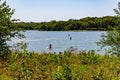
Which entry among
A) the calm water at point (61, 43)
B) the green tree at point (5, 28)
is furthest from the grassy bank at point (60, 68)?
the calm water at point (61, 43)

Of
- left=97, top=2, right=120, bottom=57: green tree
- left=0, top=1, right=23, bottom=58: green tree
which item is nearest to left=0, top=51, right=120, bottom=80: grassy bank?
left=0, top=1, right=23, bottom=58: green tree

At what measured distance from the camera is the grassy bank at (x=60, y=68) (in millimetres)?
11224

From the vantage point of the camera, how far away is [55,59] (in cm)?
1727

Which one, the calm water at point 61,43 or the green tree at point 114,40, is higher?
the green tree at point 114,40

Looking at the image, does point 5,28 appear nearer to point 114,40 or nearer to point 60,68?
point 60,68

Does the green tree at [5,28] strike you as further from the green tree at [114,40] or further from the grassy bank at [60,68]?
the green tree at [114,40]

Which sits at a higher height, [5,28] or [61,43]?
[5,28]

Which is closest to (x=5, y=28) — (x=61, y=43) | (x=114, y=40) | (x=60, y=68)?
(x=60, y=68)

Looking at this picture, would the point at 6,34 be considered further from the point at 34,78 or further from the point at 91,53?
the point at 34,78

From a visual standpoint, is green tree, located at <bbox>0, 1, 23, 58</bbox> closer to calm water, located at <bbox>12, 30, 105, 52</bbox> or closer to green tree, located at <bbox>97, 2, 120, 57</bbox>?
calm water, located at <bbox>12, 30, 105, 52</bbox>

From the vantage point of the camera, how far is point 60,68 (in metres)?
11.2

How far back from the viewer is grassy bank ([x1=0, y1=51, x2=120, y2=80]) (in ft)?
36.8

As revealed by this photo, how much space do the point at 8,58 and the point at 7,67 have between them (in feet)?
8.85

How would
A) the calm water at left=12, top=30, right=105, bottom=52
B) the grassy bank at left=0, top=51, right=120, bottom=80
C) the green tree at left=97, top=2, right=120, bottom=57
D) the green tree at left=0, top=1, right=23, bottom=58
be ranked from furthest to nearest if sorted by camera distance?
the calm water at left=12, top=30, right=105, bottom=52 < the green tree at left=97, top=2, right=120, bottom=57 < the green tree at left=0, top=1, right=23, bottom=58 < the grassy bank at left=0, top=51, right=120, bottom=80
